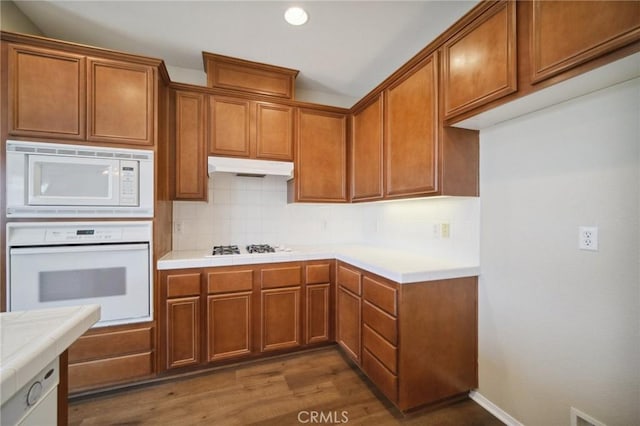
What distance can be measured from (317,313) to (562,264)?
71.5 inches

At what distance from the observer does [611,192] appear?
3.93ft

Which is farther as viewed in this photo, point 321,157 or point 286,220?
point 286,220

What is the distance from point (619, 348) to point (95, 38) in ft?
12.8

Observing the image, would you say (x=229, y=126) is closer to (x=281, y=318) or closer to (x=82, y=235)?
(x=82, y=235)

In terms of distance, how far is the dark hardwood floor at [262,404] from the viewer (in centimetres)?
164

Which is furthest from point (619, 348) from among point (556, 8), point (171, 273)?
point (171, 273)

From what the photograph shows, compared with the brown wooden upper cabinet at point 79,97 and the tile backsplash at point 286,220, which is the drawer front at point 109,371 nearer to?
the tile backsplash at point 286,220

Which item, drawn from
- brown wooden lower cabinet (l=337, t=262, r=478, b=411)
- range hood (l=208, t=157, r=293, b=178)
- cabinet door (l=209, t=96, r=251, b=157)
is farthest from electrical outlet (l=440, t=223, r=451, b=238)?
cabinet door (l=209, t=96, r=251, b=157)

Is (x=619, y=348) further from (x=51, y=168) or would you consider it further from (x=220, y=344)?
(x=51, y=168)

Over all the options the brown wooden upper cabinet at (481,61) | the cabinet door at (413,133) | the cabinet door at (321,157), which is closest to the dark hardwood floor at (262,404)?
the cabinet door at (413,133)

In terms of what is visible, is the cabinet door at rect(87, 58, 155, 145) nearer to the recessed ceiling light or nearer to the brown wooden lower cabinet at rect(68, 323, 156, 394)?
the recessed ceiling light

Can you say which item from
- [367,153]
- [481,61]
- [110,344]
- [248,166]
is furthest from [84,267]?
[481,61]

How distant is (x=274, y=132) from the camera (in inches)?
99.3

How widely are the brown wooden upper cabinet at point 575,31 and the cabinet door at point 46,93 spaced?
8.80 feet
